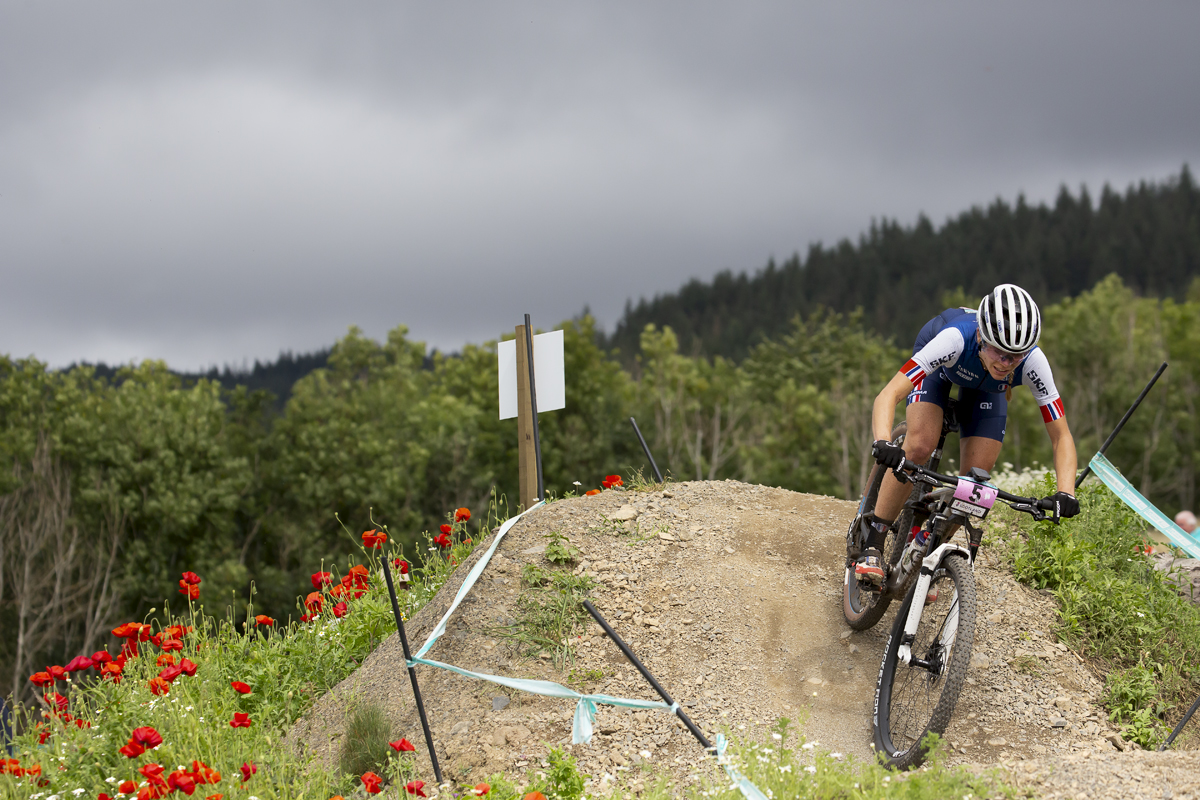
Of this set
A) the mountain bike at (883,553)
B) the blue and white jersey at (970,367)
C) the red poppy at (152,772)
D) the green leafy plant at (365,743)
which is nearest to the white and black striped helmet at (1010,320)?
the blue and white jersey at (970,367)

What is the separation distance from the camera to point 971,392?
5.18 meters

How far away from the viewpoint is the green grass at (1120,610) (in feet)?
16.5

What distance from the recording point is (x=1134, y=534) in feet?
21.6

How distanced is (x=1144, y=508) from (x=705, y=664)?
3.25 metres

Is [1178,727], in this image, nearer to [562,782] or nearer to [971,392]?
[971,392]

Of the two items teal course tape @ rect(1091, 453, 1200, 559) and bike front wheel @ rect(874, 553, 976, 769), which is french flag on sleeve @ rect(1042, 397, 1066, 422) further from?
teal course tape @ rect(1091, 453, 1200, 559)

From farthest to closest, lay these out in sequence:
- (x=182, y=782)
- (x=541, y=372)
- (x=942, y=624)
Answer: (x=541, y=372) < (x=942, y=624) < (x=182, y=782)

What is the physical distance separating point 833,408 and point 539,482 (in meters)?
44.6

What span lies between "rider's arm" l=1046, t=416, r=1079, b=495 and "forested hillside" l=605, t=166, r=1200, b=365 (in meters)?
98.6

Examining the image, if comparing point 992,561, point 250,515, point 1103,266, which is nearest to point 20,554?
point 250,515

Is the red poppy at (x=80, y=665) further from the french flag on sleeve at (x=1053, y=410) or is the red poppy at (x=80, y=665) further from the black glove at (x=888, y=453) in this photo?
the french flag on sleeve at (x=1053, y=410)

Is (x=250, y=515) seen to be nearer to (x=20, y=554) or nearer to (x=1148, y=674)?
(x=20, y=554)

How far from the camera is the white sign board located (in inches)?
275

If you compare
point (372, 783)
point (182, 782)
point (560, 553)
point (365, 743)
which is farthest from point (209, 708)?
point (560, 553)
